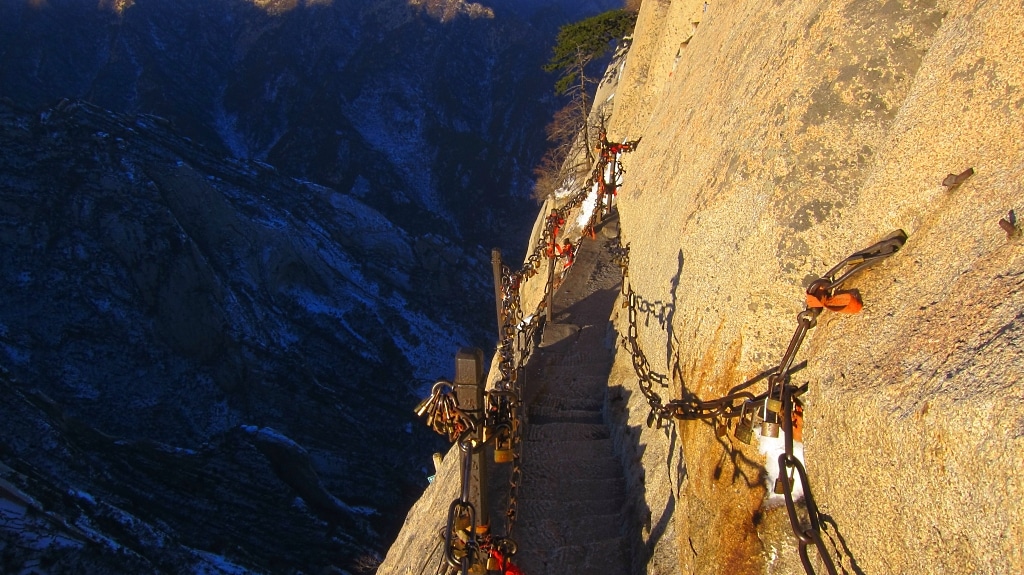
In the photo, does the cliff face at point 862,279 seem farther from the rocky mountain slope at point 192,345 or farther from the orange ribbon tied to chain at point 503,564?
the rocky mountain slope at point 192,345

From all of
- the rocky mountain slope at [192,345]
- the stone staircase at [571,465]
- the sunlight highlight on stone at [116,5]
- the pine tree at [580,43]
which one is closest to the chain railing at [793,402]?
the stone staircase at [571,465]

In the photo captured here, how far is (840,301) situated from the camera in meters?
2.74

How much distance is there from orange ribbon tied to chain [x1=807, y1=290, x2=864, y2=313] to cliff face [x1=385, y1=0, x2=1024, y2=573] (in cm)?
6

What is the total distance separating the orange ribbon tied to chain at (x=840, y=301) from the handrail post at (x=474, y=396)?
5.08 feet

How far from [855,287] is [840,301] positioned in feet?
0.46

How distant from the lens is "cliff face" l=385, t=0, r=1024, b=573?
2.03 m

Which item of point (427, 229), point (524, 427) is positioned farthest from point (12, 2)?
point (524, 427)

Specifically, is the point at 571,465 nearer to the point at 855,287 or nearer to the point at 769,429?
the point at 769,429

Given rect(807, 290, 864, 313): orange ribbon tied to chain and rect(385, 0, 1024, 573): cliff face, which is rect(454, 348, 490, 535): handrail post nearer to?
rect(385, 0, 1024, 573): cliff face

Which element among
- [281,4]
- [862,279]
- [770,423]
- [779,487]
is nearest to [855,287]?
[862,279]

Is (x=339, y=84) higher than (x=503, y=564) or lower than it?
higher

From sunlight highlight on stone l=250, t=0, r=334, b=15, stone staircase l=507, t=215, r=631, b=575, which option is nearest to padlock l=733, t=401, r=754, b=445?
stone staircase l=507, t=215, r=631, b=575

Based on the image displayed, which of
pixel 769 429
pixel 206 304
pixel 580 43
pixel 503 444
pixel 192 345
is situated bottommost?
pixel 769 429

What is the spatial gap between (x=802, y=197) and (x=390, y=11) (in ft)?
188
